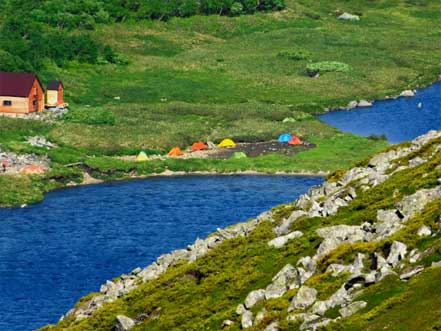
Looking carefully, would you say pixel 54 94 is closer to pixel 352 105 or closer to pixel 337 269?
pixel 352 105

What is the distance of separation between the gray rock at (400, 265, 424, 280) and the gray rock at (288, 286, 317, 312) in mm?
3859

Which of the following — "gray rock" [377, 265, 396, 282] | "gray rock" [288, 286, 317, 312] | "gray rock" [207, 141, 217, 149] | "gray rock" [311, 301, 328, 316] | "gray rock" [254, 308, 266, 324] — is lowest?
"gray rock" [207, 141, 217, 149]

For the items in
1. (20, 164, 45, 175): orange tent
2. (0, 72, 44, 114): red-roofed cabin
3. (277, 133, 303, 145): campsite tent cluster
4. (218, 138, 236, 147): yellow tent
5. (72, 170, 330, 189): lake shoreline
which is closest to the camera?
(20, 164, 45, 175): orange tent

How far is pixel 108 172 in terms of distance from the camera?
143500 mm

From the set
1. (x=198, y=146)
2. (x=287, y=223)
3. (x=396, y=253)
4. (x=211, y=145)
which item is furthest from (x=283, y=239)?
(x=211, y=145)

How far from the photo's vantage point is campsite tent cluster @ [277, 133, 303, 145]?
15860 centimetres

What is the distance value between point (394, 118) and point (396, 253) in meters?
129

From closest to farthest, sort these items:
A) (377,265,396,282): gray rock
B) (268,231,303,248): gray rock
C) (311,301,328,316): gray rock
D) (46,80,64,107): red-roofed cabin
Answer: (377,265,396,282): gray rock < (311,301,328,316): gray rock < (268,231,303,248): gray rock < (46,80,64,107): red-roofed cabin

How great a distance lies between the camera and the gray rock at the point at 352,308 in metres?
47.5

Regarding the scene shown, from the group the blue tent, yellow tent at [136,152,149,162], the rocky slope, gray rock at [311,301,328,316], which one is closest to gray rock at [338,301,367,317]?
the rocky slope

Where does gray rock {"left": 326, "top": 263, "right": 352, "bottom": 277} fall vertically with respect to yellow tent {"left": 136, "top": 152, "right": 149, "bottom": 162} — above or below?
above

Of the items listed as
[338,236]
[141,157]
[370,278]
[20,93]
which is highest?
[370,278]

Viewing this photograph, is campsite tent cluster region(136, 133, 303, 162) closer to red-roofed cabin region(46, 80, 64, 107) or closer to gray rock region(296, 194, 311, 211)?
red-roofed cabin region(46, 80, 64, 107)

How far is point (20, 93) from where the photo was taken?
536 feet
